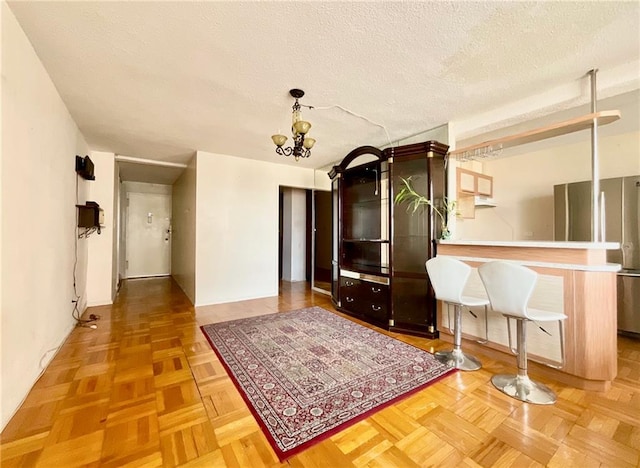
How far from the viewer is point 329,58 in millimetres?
1940

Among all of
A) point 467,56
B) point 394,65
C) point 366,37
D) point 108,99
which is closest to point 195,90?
point 108,99

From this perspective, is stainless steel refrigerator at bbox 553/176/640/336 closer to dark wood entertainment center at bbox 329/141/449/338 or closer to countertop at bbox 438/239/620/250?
countertop at bbox 438/239/620/250

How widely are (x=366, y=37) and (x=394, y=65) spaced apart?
402 millimetres

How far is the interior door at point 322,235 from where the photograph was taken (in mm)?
5910

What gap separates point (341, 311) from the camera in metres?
3.99

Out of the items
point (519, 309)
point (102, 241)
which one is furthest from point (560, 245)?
point (102, 241)

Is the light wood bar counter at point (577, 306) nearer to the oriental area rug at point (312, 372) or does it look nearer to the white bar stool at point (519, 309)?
the white bar stool at point (519, 309)

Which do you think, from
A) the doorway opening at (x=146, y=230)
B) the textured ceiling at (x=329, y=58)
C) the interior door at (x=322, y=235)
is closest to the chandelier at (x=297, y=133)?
the textured ceiling at (x=329, y=58)

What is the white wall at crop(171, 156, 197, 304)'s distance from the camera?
14.4 feet

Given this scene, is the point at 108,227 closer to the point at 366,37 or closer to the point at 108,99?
the point at 108,99

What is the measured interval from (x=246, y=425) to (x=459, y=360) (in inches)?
74.7

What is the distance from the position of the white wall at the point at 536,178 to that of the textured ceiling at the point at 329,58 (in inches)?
71.9

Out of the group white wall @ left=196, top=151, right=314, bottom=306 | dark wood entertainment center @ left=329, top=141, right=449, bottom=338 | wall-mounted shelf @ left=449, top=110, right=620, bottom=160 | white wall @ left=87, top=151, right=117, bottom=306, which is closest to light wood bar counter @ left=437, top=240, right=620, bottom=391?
dark wood entertainment center @ left=329, top=141, right=449, bottom=338

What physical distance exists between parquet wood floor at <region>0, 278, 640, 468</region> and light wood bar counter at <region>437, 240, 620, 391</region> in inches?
6.2
